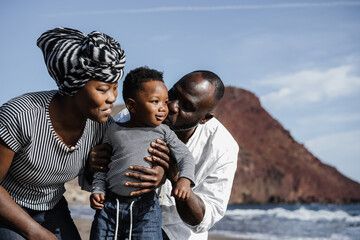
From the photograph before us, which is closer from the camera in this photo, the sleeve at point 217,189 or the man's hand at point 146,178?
the man's hand at point 146,178

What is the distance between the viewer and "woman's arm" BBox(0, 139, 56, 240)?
264 centimetres

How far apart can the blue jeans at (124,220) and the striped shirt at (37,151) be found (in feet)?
0.97

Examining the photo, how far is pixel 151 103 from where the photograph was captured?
111 inches

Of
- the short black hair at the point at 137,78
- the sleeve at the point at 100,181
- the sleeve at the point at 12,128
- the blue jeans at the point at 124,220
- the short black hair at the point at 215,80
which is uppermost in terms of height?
the short black hair at the point at 215,80

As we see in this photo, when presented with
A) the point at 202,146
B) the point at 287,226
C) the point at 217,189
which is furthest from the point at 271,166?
the point at 217,189

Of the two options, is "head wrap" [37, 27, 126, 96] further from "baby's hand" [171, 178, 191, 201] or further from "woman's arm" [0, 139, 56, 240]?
"baby's hand" [171, 178, 191, 201]

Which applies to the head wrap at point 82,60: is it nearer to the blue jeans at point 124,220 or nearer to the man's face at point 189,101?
the blue jeans at point 124,220

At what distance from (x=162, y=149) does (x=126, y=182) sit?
28cm

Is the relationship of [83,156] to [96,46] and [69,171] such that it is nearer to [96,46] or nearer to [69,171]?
[69,171]

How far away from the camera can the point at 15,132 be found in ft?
8.61

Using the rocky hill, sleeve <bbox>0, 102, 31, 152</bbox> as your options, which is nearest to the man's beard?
sleeve <bbox>0, 102, 31, 152</bbox>

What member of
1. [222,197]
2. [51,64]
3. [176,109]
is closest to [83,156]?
[51,64]

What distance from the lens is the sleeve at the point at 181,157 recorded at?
110 inches

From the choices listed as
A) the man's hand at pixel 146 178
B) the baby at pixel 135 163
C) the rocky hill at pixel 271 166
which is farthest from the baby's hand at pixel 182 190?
the rocky hill at pixel 271 166
